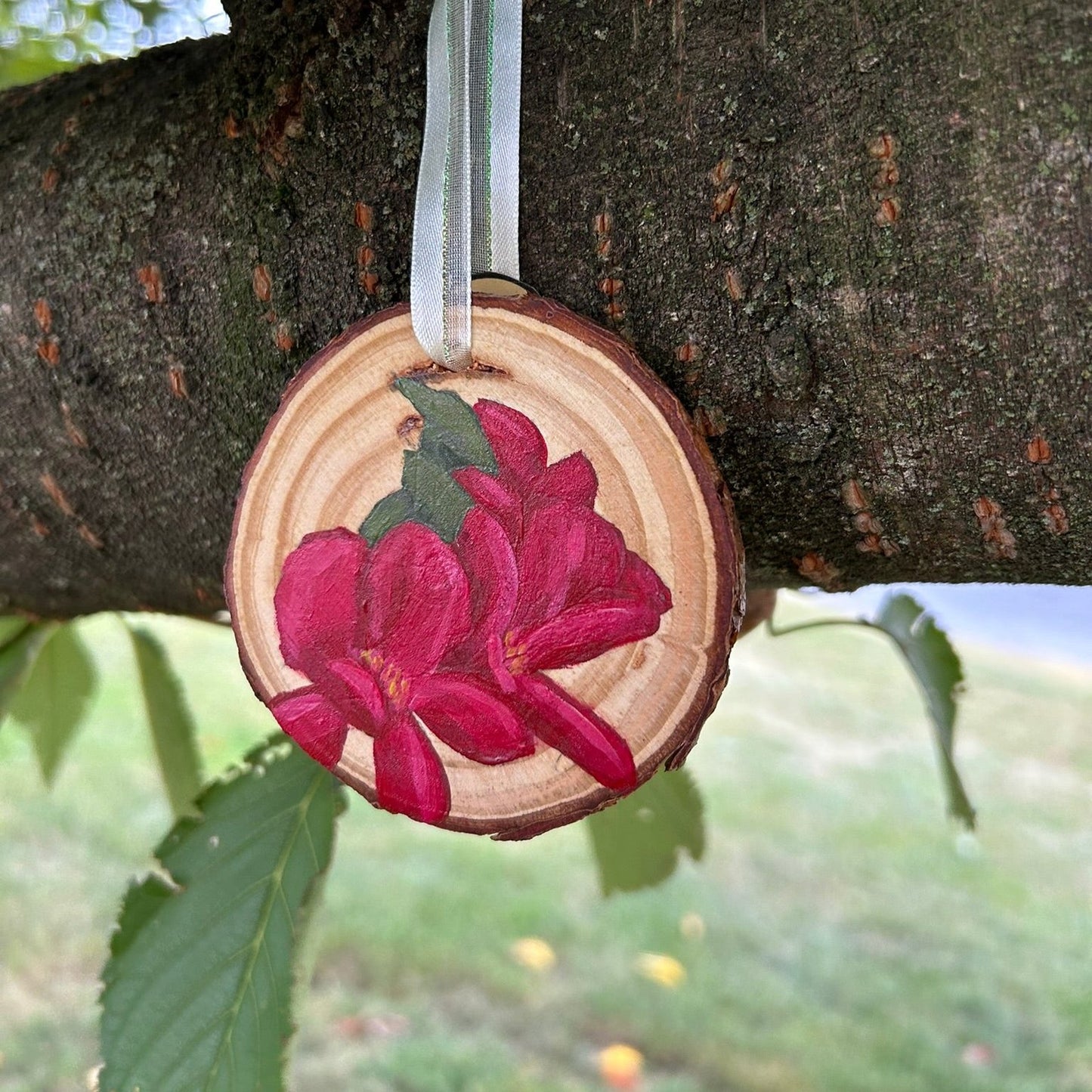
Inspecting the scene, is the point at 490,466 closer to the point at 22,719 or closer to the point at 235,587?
the point at 235,587

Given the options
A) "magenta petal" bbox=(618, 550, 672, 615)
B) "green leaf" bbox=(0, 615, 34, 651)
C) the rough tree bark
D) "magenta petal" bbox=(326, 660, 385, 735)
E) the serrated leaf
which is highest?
the rough tree bark

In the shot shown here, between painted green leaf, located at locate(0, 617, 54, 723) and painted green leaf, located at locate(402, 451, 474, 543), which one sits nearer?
painted green leaf, located at locate(402, 451, 474, 543)

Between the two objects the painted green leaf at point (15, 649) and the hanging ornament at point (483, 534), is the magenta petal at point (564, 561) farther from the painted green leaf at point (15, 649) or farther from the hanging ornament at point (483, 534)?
the painted green leaf at point (15, 649)

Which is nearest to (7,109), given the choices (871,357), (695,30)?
(695,30)

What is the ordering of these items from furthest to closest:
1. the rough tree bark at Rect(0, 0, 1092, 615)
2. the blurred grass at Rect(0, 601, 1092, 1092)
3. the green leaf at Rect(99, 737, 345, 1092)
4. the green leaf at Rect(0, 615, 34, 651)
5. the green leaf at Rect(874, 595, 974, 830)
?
the blurred grass at Rect(0, 601, 1092, 1092)
the green leaf at Rect(0, 615, 34, 651)
the green leaf at Rect(874, 595, 974, 830)
the green leaf at Rect(99, 737, 345, 1092)
the rough tree bark at Rect(0, 0, 1092, 615)

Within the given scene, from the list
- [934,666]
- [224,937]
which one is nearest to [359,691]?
[224,937]

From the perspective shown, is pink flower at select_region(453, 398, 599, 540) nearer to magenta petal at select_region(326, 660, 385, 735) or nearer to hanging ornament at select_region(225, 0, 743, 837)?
hanging ornament at select_region(225, 0, 743, 837)

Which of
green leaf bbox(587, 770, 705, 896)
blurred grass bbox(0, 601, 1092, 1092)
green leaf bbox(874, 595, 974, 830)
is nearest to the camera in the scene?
green leaf bbox(874, 595, 974, 830)

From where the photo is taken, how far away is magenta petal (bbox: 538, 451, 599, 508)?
1.88 feet

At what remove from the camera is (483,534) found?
600 millimetres

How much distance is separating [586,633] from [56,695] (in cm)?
84

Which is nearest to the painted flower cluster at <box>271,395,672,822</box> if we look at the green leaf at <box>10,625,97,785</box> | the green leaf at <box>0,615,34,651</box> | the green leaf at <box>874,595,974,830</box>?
the green leaf at <box>874,595,974,830</box>

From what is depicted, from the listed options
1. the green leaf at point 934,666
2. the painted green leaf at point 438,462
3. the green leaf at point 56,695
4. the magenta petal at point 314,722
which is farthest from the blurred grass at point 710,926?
the painted green leaf at point 438,462

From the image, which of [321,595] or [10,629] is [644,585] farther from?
[10,629]
